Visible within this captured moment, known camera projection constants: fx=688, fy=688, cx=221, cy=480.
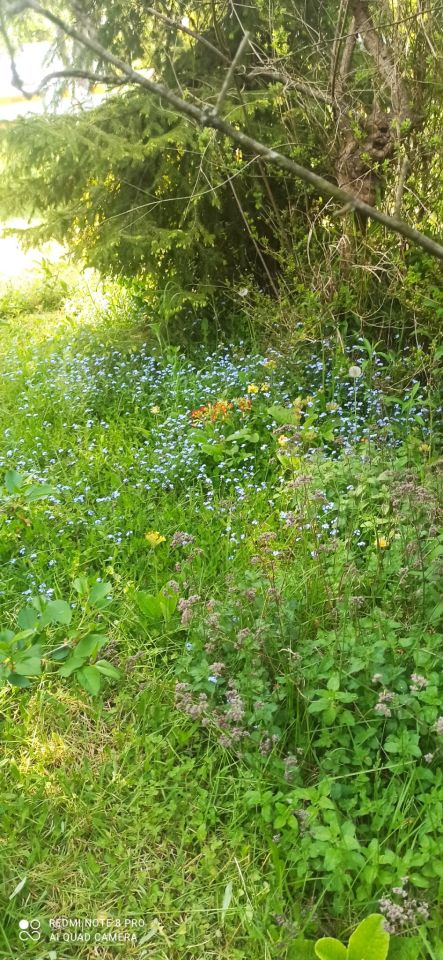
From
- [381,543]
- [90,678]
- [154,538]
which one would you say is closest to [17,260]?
[154,538]

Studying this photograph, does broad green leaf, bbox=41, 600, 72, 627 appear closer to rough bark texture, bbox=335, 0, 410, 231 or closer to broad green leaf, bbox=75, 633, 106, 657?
broad green leaf, bbox=75, 633, 106, 657

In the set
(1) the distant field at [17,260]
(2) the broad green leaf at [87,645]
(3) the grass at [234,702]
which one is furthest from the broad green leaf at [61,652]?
(1) the distant field at [17,260]

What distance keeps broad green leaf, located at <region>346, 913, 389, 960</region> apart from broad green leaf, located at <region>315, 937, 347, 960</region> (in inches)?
0.8

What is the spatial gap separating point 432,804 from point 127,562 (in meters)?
1.57

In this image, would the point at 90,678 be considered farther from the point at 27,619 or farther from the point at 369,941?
the point at 369,941

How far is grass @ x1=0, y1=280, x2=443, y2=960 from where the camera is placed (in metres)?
1.81

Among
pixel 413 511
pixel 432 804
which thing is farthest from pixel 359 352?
pixel 432 804

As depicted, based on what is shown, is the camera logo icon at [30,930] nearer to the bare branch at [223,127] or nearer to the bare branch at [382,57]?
the bare branch at [223,127]

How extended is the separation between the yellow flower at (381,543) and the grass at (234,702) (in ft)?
0.05

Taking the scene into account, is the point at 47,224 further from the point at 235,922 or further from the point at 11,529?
the point at 235,922

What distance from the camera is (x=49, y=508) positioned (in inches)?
127

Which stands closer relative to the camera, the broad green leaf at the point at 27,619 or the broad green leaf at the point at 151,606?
→ the broad green leaf at the point at 27,619

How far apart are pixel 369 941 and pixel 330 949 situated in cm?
9

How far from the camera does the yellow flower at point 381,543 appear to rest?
253cm
